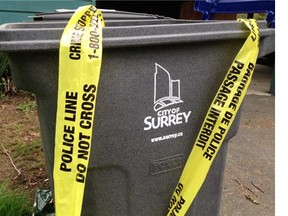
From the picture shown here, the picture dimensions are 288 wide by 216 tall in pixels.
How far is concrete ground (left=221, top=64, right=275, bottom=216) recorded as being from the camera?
90.4 inches

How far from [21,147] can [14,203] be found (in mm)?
875

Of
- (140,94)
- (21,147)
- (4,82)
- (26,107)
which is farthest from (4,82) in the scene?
(140,94)

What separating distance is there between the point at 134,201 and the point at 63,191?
36 centimetres

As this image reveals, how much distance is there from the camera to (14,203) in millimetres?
1859

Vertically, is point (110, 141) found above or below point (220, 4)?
below

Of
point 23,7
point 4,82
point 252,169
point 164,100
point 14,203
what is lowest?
point 252,169

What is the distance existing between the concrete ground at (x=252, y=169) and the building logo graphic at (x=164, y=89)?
119cm


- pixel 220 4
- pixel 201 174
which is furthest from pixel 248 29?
pixel 220 4

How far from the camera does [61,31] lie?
112 centimetres

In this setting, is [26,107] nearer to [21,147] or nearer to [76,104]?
[21,147]

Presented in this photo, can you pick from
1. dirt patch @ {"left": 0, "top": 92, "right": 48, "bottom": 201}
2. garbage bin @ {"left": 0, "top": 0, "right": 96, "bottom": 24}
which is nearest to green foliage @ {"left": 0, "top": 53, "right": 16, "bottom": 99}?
dirt patch @ {"left": 0, "top": 92, "right": 48, "bottom": 201}

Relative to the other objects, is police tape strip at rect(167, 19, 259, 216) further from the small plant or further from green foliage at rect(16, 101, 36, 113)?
the small plant

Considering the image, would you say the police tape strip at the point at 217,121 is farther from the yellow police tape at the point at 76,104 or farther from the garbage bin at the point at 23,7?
the garbage bin at the point at 23,7
